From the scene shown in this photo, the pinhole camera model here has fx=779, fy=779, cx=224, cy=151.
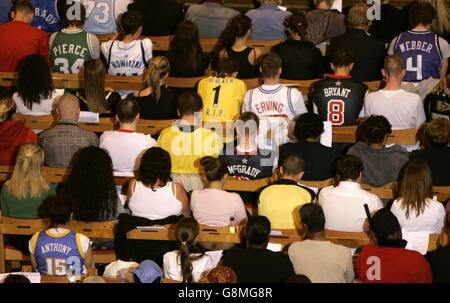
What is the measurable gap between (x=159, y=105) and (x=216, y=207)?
173 centimetres

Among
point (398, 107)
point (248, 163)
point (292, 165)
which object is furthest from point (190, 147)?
point (398, 107)

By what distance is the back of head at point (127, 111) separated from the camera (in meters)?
6.79

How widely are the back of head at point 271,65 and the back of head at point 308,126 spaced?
0.87 m

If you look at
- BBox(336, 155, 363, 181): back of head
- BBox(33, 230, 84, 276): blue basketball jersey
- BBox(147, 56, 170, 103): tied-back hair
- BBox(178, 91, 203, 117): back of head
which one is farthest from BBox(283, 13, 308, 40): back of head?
BBox(33, 230, 84, 276): blue basketball jersey

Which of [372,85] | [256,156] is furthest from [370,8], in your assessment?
[256,156]

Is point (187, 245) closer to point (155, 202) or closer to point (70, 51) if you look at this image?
point (155, 202)

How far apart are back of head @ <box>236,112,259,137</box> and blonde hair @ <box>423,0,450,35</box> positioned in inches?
117

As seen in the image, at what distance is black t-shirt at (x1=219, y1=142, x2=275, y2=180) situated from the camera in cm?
666

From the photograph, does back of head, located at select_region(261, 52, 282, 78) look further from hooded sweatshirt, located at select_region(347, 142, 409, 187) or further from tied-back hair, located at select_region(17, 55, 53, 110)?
tied-back hair, located at select_region(17, 55, 53, 110)

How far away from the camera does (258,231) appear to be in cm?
539

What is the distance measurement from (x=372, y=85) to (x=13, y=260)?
12.5ft

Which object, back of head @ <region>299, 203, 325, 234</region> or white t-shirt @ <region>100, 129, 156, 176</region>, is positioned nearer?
back of head @ <region>299, 203, 325, 234</region>

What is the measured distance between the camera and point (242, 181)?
21.1 ft

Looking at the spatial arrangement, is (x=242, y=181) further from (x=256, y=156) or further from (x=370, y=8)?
(x=370, y=8)
